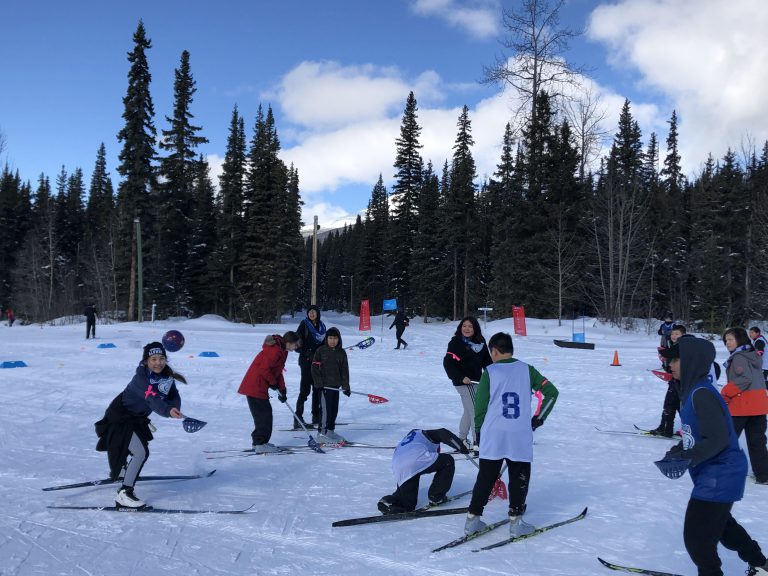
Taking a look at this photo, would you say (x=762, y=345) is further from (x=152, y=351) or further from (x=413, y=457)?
(x=152, y=351)

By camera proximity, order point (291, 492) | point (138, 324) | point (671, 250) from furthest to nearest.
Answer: point (671, 250), point (138, 324), point (291, 492)

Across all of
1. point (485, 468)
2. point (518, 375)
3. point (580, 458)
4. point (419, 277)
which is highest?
point (419, 277)

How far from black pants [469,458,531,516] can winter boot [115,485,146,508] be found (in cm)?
304

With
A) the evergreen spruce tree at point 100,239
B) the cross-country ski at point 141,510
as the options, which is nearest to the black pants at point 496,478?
the cross-country ski at point 141,510

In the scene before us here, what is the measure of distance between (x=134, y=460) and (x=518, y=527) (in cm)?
355

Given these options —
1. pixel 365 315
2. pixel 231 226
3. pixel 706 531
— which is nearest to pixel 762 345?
pixel 706 531

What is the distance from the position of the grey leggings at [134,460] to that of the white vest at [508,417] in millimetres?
3214

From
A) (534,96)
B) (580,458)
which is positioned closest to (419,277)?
(534,96)

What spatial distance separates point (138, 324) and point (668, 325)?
2549cm

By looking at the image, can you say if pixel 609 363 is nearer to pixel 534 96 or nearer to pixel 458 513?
pixel 458 513

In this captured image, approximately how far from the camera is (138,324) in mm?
28359

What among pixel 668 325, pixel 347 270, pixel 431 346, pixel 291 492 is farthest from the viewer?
pixel 347 270

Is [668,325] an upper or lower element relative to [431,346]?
upper

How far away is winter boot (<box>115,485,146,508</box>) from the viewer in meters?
4.98
